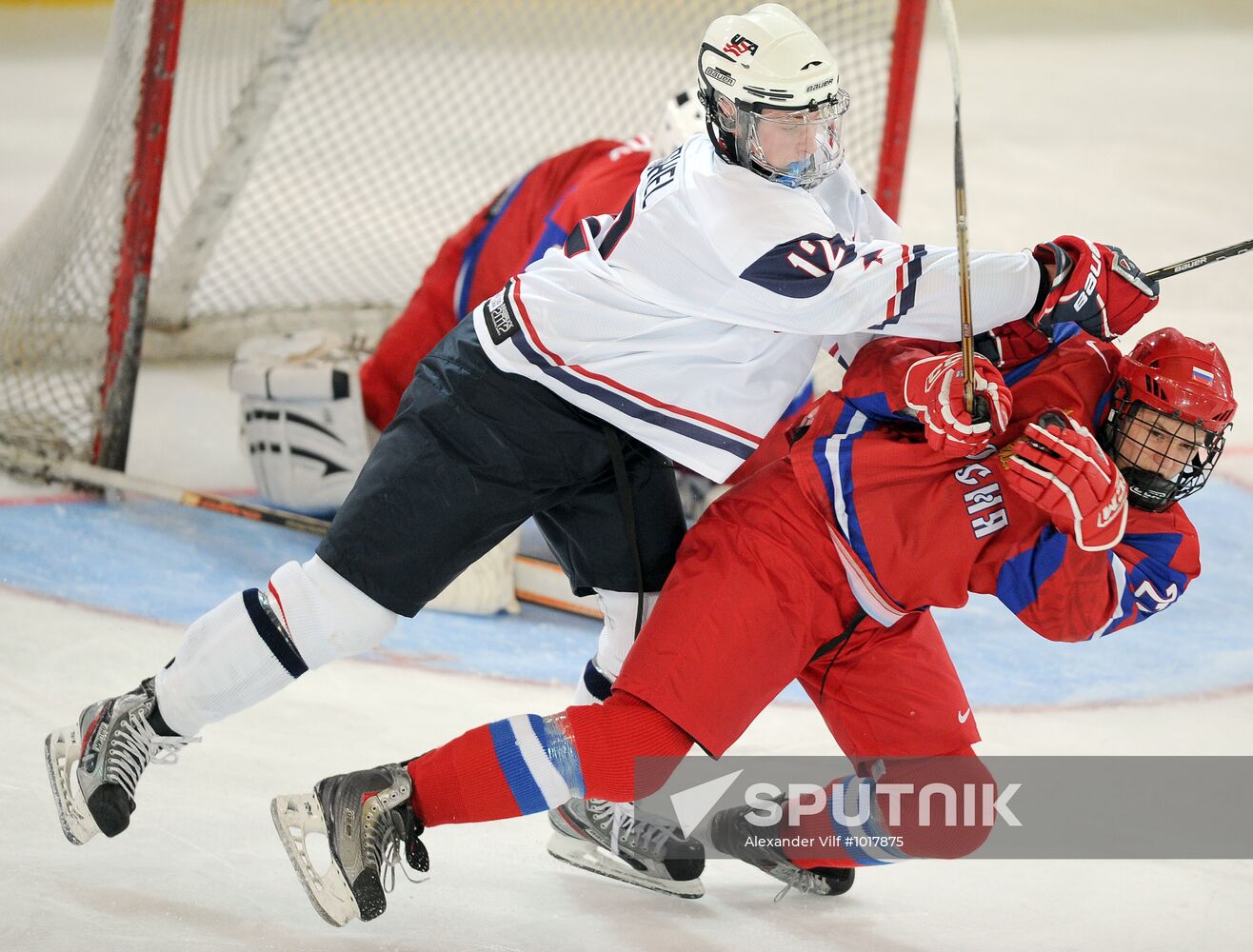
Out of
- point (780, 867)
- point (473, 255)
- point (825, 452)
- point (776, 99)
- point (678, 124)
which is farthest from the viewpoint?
point (473, 255)

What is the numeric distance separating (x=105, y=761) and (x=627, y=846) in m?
0.75

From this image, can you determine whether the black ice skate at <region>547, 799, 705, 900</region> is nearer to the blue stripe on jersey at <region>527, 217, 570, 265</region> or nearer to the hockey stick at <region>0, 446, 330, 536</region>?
the hockey stick at <region>0, 446, 330, 536</region>

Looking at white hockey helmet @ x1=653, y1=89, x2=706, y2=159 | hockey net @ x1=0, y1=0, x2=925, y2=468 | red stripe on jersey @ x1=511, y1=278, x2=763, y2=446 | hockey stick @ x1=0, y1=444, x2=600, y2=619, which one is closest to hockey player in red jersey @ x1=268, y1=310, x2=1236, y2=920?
red stripe on jersey @ x1=511, y1=278, x2=763, y2=446

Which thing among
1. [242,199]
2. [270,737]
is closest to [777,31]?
[270,737]

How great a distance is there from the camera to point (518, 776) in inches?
74.2

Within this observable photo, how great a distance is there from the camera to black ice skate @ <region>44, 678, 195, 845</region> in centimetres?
203

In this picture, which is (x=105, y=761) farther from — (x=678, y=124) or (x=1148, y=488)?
(x=678, y=124)

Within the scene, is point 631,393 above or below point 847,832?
above

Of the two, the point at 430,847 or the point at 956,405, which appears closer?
the point at 956,405

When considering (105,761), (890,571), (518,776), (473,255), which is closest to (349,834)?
(518,776)

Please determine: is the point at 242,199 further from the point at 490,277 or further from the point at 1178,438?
the point at 1178,438

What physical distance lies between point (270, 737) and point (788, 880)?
92 centimetres

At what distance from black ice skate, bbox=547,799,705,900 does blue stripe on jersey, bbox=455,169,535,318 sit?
5.27 feet

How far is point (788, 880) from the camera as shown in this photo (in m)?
2.22
